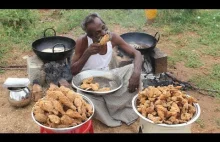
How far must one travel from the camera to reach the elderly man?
3.86 m

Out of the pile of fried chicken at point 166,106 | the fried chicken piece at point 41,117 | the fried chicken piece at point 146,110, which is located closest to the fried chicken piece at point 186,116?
the pile of fried chicken at point 166,106

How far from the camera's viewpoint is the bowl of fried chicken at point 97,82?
12.3 ft

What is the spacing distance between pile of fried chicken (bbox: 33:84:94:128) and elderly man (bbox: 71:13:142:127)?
2.50 ft

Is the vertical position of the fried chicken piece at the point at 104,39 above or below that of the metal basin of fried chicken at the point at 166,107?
above

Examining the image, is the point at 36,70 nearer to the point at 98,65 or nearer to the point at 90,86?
the point at 98,65

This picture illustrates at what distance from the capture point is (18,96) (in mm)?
4152

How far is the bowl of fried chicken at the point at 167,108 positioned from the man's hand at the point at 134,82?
0.73 m

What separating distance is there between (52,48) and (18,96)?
3.43 feet

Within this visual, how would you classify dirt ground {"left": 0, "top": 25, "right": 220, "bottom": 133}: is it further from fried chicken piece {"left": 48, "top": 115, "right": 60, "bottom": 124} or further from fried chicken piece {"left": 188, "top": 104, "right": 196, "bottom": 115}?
fried chicken piece {"left": 48, "top": 115, "right": 60, "bottom": 124}

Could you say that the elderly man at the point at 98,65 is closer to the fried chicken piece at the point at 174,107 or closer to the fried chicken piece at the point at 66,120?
the fried chicken piece at the point at 66,120

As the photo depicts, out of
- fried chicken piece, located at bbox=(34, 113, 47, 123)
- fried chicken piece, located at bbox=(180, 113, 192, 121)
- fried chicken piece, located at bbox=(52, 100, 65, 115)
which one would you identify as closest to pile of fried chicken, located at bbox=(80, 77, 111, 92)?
fried chicken piece, located at bbox=(52, 100, 65, 115)
